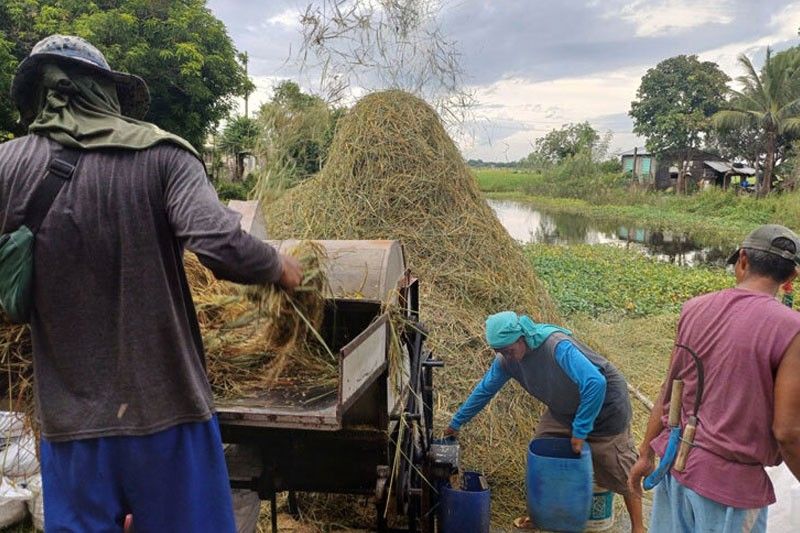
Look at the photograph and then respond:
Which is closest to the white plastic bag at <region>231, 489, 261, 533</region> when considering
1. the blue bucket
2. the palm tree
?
the blue bucket

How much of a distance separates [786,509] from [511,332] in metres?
1.54

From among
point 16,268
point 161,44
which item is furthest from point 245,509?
point 161,44

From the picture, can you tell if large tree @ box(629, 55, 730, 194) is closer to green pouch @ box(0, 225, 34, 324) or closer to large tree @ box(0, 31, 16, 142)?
large tree @ box(0, 31, 16, 142)

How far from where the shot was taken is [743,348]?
2191 mm

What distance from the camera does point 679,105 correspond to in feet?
125

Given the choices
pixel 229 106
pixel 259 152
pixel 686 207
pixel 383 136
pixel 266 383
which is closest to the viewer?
pixel 266 383

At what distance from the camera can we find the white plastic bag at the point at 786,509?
295 centimetres

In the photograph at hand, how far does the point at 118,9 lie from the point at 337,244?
45.9 feet

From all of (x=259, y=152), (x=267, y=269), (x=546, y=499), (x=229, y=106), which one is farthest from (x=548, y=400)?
(x=229, y=106)

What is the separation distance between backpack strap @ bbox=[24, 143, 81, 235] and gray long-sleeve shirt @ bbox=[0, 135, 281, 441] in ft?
0.06

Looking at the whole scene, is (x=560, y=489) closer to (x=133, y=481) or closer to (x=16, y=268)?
(x=133, y=481)

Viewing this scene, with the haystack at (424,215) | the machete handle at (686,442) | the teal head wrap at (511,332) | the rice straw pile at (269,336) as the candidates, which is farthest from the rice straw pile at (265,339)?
the haystack at (424,215)

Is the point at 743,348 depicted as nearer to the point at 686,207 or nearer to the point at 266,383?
the point at 266,383

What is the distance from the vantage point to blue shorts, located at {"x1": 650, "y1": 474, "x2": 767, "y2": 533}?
2275mm
